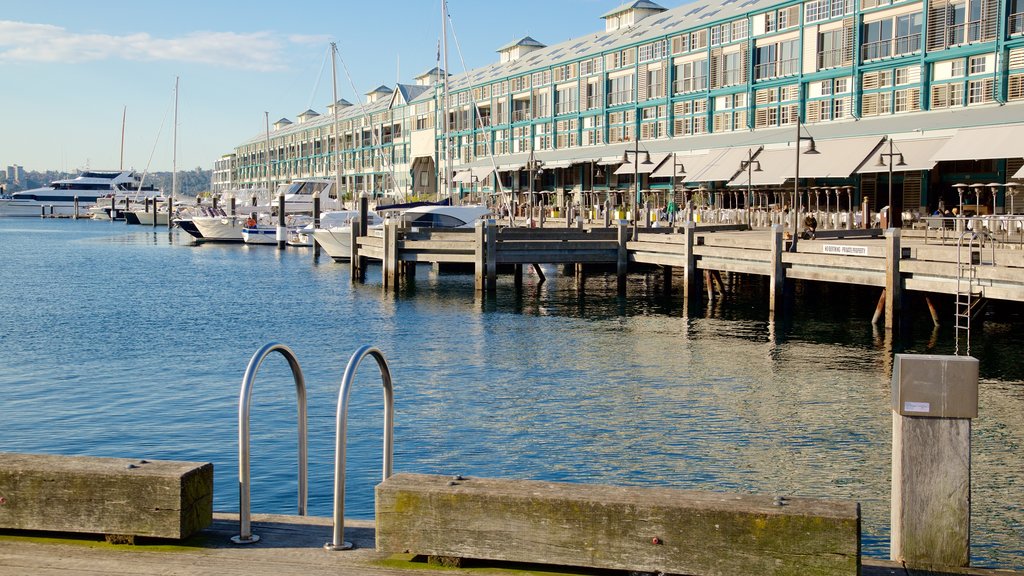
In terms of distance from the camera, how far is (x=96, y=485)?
6.39 m

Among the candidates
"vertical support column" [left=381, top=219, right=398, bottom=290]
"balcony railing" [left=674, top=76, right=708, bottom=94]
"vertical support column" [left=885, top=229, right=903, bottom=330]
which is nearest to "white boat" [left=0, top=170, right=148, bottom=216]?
"balcony railing" [left=674, top=76, right=708, bottom=94]

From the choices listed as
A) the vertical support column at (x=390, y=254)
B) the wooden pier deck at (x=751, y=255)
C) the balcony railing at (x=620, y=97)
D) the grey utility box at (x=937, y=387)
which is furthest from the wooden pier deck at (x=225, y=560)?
the balcony railing at (x=620, y=97)

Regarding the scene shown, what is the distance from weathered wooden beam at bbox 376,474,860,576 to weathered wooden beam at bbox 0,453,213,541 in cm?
120

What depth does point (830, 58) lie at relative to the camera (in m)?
58.6

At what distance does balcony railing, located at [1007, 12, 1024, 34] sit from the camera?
4691cm

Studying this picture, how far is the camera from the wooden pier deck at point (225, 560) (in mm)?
6055

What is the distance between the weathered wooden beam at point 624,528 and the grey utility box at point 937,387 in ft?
2.62

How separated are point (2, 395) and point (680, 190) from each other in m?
52.6

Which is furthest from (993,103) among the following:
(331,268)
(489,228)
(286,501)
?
(286,501)

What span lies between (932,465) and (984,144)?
41.1 meters

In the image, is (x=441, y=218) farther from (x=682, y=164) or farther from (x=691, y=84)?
(x=691, y=84)

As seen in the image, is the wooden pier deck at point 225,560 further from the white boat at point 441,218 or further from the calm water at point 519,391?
the white boat at point 441,218

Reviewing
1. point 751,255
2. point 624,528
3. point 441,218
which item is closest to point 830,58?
point 441,218

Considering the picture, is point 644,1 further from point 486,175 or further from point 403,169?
point 403,169
